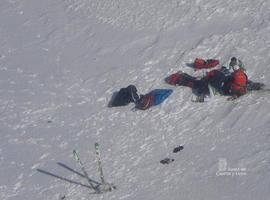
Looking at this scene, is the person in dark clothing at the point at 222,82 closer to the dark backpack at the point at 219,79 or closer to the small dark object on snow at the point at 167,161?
the dark backpack at the point at 219,79

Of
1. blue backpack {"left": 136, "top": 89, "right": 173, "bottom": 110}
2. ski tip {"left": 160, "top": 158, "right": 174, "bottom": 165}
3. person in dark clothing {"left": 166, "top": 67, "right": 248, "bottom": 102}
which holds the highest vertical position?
blue backpack {"left": 136, "top": 89, "right": 173, "bottom": 110}

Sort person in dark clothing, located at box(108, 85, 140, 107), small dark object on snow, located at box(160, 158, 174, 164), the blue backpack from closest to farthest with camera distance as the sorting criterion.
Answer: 1. small dark object on snow, located at box(160, 158, 174, 164)
2. the blue backpack
3. person in dark clothing, located at box(108, 85, 140, 107)

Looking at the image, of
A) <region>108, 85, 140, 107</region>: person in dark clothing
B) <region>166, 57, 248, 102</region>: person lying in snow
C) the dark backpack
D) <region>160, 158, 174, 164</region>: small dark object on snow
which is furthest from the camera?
<region>108, 85, 140, 107</region>: person in dark clothing

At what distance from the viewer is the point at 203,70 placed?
15.6 m

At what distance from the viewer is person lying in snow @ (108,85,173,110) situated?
14.8 metres

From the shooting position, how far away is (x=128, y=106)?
15172 mm

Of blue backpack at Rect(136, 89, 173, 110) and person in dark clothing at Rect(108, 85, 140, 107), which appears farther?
person in dark clothing at Rect(108, 85, 140, 107)

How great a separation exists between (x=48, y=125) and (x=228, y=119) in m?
4.45

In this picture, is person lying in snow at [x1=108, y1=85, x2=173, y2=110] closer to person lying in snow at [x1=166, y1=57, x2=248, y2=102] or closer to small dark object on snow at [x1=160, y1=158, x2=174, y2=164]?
person lying in snow at [x1=166, y1=57, x2=248, y2=102]

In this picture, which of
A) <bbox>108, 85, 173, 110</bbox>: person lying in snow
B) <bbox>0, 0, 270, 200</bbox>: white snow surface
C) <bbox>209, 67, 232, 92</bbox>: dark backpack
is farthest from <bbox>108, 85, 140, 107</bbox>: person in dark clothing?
<bbox>209, 67, 232, 92</bbox>: dark backpack

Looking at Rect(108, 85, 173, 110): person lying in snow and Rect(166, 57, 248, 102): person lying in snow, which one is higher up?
Rect(108, 85, 173, 110): person lying in snow

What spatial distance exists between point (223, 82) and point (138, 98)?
6.95ft

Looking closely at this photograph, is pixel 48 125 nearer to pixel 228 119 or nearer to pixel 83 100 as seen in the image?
pixel 83 100

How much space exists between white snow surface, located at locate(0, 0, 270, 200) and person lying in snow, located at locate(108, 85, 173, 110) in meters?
0.17
